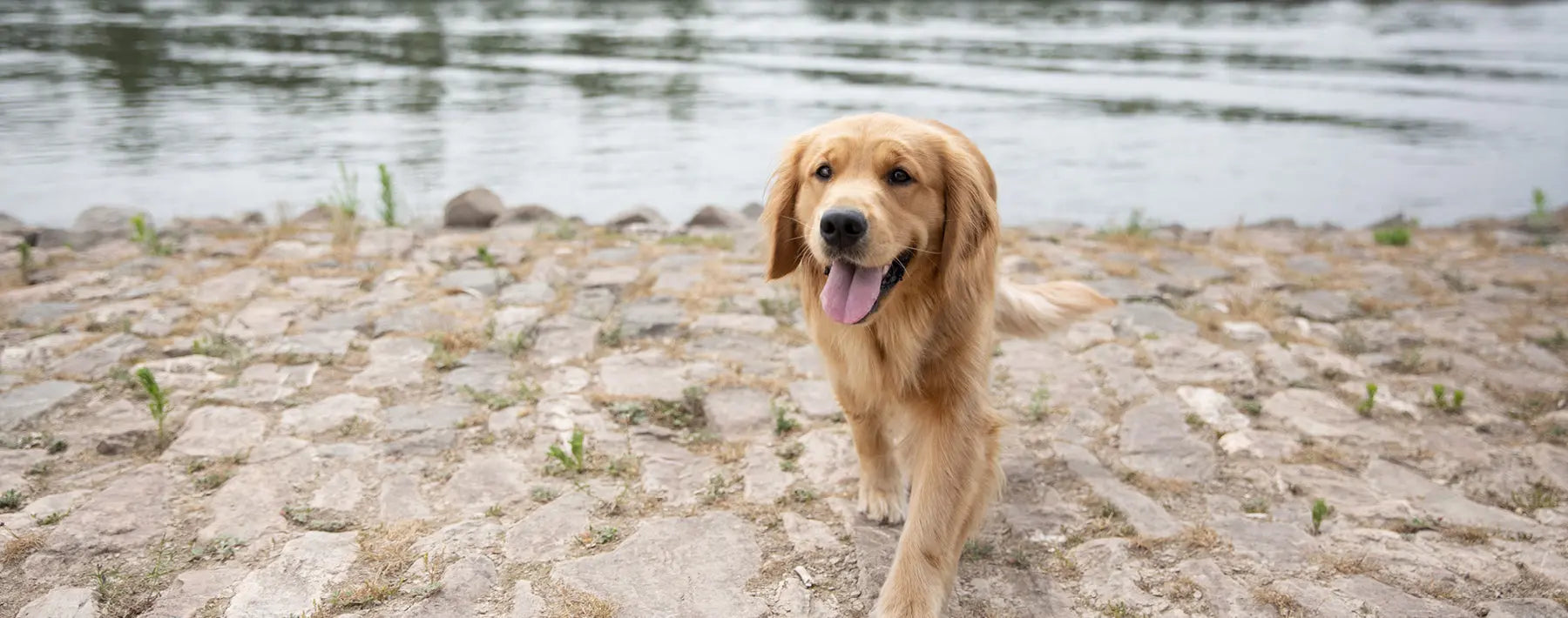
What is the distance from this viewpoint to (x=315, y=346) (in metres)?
4.71

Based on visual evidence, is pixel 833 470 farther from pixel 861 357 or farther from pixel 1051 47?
pixel 1051 47

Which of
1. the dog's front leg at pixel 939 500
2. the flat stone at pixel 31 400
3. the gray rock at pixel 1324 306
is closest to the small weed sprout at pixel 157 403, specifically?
the flat stone at pixel 31 400

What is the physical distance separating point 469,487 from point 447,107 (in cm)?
1211

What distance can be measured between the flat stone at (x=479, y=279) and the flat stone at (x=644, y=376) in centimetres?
137

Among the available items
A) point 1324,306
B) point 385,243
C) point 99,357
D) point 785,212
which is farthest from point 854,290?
point 385,243

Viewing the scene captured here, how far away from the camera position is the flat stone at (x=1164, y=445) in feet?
12.3

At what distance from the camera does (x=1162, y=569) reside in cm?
309

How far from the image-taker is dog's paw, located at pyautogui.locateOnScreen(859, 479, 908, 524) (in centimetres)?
342

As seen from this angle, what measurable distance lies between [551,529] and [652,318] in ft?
7.15

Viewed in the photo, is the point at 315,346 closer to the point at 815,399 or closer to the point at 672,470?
the point at 672,470

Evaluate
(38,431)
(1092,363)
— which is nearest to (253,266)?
(38,431)

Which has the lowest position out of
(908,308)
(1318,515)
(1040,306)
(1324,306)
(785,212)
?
(1318,515)

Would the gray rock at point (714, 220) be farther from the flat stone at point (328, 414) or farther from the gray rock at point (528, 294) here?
the flat stone at point (328, 414)

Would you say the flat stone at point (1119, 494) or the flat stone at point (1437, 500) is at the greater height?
the flat stone at point (1437, 500)
